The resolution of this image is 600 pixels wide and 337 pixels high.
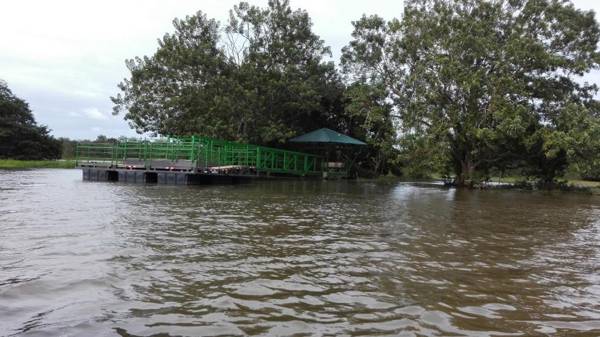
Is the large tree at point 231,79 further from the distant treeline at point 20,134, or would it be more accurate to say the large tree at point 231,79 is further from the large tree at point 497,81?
the distant treeline at point 20,134

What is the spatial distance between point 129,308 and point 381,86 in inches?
910

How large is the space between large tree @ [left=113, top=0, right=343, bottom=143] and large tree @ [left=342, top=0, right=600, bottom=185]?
678 cm

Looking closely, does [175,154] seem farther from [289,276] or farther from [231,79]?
[289,276]

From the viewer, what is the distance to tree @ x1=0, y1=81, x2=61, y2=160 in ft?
151

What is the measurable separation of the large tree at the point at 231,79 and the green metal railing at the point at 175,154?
2.90 metres

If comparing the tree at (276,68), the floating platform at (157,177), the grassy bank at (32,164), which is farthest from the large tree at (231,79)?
the grassy bank at (32,164)

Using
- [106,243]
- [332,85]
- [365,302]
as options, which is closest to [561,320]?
[365,302]

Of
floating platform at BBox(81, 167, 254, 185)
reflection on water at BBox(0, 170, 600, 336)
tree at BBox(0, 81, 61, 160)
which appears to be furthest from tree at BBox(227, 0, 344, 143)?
tree at BBox(0, 81, 61, 160)

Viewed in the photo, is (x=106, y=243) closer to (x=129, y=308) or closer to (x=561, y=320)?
(x=129, y=308)

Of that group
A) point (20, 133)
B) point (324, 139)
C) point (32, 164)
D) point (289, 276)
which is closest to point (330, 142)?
point (324, 139)

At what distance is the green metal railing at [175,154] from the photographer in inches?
869

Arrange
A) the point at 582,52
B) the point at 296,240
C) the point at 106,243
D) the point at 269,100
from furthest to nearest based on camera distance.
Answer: the point at 269,100 → the point at 582,52 → the point at 296,240 → the point at 106,243

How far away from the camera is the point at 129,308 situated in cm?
393

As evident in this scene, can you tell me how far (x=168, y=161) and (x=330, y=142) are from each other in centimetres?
1164
